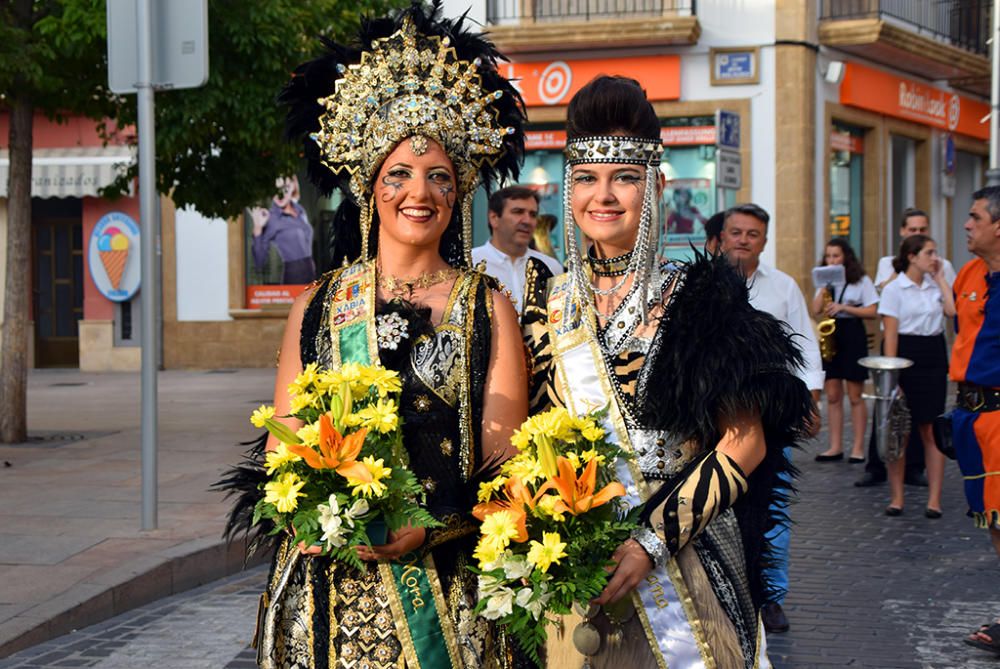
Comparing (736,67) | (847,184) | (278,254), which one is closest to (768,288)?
(736,67)

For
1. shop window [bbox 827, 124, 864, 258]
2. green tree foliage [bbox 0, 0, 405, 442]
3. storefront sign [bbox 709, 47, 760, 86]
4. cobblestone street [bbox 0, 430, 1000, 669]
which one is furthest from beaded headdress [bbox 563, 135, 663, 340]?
shop window [bbox 827, 124, 864, 258]

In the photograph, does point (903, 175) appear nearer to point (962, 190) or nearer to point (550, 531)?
point (962, 190)

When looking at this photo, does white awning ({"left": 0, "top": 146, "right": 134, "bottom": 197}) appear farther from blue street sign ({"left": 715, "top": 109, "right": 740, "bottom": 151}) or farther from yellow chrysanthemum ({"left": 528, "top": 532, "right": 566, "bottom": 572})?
yellow chrysanthemum ({"left": 528, "top": 532, "right": 566, "bottom": 572})

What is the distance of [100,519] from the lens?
8.33 m

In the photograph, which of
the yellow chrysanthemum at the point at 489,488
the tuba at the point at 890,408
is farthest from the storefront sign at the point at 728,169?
the yellow chrysanthemum at the point at 489,488

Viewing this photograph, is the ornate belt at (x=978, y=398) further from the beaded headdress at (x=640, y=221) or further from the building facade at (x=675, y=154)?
the building facade at (x=675, y=154)

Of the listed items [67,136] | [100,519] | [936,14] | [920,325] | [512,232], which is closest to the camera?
[100,519]

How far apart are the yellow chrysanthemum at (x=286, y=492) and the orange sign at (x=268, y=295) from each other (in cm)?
2102

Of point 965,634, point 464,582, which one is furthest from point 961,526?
point 464,582

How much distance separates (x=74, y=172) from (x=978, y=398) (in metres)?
19.6

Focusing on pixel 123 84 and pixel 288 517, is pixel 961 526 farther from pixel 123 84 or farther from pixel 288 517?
pixel 288 517

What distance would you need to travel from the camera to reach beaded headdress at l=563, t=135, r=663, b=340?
3084 millimetres

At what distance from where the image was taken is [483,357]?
3.26 metres

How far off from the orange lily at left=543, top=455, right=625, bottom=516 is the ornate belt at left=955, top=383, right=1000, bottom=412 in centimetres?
437
